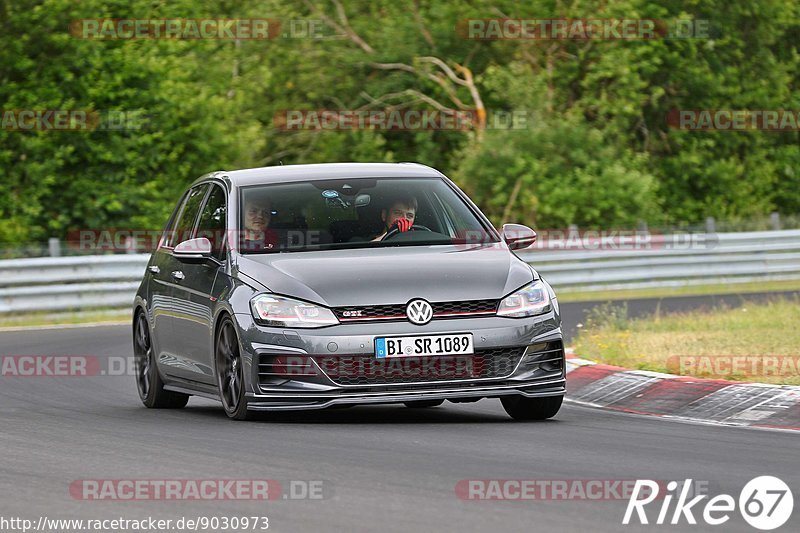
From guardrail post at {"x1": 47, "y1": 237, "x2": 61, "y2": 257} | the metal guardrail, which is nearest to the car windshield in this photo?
the metal guardrail

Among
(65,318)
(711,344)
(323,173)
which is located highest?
(323,173)

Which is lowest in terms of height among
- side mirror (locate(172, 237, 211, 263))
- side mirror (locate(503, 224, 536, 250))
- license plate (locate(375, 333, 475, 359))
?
license plate (locate(375, 333, 475, 359))

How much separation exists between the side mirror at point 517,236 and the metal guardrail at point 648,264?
15.1m

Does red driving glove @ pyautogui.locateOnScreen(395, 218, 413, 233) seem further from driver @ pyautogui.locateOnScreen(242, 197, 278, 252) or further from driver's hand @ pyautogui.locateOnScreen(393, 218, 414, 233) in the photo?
driver @ pyautogui.locateOnScreen(242, 197, 278, 252)

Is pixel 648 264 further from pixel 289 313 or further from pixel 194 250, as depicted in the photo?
pixel 289 313

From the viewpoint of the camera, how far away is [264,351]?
1023 cm

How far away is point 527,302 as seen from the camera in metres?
10.5

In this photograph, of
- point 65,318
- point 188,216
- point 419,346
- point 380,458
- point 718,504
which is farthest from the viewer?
point 65,318

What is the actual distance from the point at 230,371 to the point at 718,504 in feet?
13.8

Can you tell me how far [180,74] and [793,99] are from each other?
1656 centimetres

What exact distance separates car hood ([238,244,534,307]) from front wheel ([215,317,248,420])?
1.32ft

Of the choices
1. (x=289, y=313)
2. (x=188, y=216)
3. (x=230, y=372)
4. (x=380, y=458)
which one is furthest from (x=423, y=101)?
(x=380, y=458)

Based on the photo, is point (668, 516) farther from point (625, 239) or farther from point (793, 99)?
point (793, 99)

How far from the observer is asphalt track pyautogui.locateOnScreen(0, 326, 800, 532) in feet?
23.6
